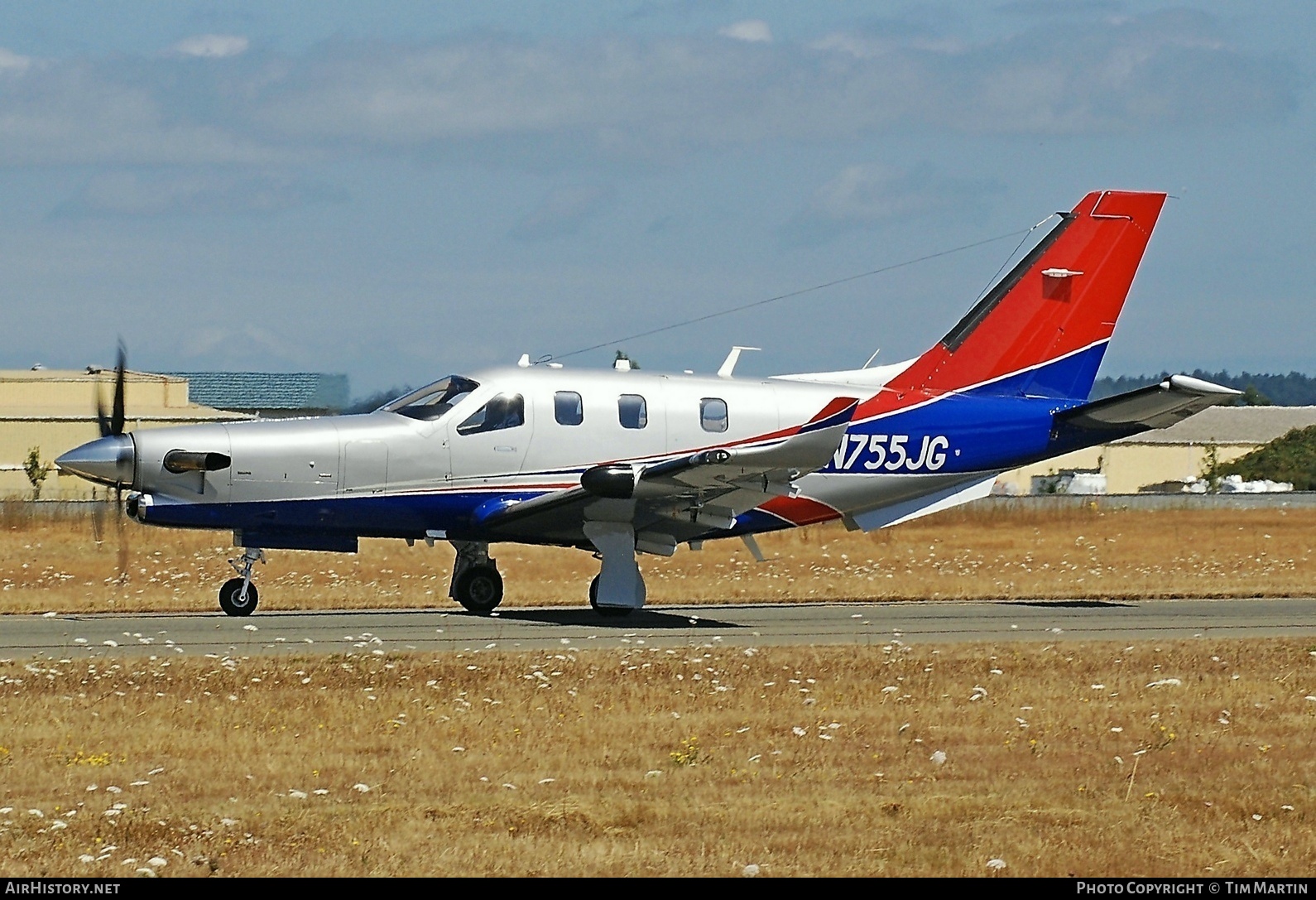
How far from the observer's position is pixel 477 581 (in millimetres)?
21312

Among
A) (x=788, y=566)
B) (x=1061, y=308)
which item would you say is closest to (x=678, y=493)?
Answer: (x=1061, y=308)

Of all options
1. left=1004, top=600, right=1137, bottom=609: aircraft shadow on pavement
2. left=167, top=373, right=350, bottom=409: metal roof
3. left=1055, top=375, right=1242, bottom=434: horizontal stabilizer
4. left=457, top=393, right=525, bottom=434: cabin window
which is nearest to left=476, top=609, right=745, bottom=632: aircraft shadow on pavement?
left=457, top=393, right=525, bottom=434: cabin window

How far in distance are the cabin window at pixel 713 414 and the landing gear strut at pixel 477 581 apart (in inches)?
130

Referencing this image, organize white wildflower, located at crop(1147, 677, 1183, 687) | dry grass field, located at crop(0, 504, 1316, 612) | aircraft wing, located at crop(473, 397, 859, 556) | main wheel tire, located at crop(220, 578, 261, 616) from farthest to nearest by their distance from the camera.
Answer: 1. dry grass field, located at crop(0, 504, 1316, 612)
2. main wheel tire, located at crop(220, 578, 261, 616)
3. aircraft wing, located at crop(473, 397, 859, 556)
4. white wildflower, located at crop(1147, 677, 1183, 687)

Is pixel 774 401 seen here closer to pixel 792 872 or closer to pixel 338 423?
pixel 338 423

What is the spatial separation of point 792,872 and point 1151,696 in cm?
641

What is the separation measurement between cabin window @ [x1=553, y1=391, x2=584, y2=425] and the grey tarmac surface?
8.09 ft

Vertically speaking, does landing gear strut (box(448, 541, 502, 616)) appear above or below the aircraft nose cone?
below

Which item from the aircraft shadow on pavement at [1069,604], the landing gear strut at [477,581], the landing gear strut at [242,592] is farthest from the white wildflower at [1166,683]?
the landing gear strut at [242,592]

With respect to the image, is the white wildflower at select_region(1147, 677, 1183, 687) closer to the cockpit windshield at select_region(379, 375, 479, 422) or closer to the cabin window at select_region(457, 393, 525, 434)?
the cabin window at select_region(457, 393, 525, 434)

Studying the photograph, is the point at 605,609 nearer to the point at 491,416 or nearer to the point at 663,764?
the point at 491,416

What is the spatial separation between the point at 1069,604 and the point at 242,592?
11093 mm

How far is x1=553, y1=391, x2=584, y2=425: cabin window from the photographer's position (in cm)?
2041

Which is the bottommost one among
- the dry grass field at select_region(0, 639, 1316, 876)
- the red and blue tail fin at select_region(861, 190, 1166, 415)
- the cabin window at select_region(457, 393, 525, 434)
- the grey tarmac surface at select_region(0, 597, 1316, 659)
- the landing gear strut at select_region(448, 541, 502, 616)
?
the dry grass field at select_region(0, 639, 1316, 876)
